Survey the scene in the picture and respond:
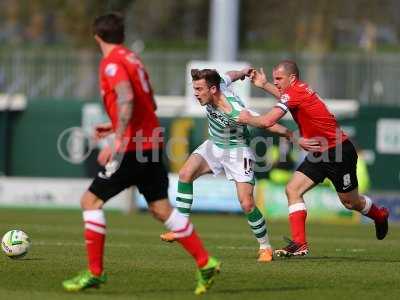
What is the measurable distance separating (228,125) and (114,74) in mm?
3752

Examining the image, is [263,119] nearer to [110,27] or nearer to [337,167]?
[337,167]

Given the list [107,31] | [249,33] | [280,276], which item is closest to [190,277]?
[280,276]

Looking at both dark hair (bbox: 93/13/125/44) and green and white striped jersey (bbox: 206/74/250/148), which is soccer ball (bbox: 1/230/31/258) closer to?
green and white striped jersey (bbox: 206/74/250/148)

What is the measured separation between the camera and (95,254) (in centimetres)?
1058

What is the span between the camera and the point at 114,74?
10484 mm

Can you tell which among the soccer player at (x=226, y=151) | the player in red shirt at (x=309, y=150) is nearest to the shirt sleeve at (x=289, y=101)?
the player in red shirt at (x=309, y=150)

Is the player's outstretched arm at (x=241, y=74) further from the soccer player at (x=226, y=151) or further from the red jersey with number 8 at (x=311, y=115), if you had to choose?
the red jersey with number 8 at (x=311, y=115)

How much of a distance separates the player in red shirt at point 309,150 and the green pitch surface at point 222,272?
56 centimetres

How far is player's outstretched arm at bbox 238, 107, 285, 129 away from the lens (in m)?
13.1

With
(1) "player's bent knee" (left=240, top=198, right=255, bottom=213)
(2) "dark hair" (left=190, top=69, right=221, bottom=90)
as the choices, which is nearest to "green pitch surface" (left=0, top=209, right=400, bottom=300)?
(1) "player's bent knee" (left=240, top=198, right=255, bottom=213)

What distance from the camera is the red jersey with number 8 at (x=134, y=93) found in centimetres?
1053

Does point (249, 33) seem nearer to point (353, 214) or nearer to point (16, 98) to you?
point (16, 98)

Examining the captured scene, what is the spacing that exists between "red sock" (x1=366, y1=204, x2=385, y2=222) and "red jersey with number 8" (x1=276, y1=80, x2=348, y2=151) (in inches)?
40.0

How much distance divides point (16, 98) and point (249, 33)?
65.6ft
